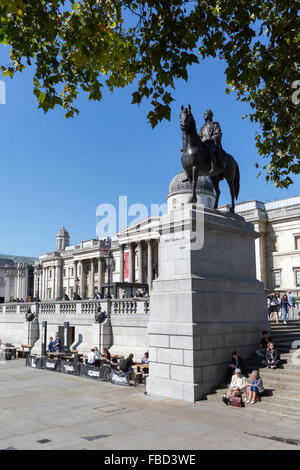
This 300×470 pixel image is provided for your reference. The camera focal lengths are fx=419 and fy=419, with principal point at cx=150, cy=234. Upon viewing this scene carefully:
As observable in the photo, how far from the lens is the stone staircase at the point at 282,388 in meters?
10.3

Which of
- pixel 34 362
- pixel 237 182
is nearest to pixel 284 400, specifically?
pixel 237 182

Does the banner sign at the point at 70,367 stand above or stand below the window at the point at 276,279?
below

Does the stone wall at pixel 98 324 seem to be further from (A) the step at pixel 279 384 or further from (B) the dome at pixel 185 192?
(B) the dome at pixel 185 192

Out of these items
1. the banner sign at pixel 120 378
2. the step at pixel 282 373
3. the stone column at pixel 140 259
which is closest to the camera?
the step at pixel 282 373

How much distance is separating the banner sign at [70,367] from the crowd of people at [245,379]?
7564mm

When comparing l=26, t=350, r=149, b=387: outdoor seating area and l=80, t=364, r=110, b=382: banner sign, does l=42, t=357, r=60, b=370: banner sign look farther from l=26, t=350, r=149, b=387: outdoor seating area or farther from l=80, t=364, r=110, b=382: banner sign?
l=80, t=364, r=110, b=382: banner sign

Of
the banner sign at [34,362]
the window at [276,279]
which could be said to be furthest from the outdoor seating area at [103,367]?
the window at [276,279]

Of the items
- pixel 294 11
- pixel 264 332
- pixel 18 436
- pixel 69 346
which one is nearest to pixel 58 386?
pixel 18 436

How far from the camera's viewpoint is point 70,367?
18.3 meters

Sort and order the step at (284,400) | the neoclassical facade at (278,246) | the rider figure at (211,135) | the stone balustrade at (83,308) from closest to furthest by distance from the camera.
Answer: the step at (284,400), the rider figure at (211,135), the stone balustrade at (83,308), the neoclassical facade at (278,246)

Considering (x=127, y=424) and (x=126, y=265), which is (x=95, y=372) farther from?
(x=126, y=265)

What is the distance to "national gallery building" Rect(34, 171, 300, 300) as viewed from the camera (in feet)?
180

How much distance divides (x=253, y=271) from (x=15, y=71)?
10284 mm

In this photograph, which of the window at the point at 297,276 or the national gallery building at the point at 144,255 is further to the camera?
the national gallery building at the point at 144,255
